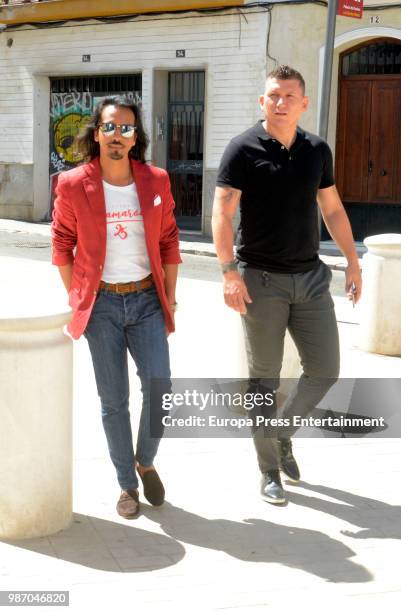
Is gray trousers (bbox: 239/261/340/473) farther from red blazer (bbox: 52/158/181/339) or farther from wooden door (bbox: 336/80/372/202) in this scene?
wooden door (bbox: 336/80/372/202)

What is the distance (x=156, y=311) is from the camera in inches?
193

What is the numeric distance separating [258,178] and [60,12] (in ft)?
59.2

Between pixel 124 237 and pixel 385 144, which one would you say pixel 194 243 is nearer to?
pixel 385 144

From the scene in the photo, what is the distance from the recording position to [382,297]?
8.62 meters

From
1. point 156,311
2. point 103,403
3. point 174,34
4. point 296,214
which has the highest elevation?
point 174,34

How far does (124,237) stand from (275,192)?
74 cm

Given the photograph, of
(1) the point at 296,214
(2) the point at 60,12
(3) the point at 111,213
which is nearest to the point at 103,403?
(3) the point at 111,213

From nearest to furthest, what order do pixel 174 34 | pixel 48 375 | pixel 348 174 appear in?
pixel 48 375 < pixel 348 174 < pixel 174 34

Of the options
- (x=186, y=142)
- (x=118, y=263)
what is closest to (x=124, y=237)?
(x=118, y=263)

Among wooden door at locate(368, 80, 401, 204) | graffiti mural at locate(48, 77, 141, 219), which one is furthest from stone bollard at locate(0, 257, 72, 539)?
graffiti mural at locate(48, 77, 141, 219)

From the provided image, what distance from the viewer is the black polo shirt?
5004 mm

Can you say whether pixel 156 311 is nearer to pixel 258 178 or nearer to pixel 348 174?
pixel 258 178

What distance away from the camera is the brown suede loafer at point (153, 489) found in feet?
16.2

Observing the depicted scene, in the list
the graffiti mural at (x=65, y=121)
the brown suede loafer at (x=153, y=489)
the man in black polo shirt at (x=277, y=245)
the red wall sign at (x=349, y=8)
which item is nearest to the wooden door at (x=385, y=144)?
the red wall sign at (x=349, y=8)
